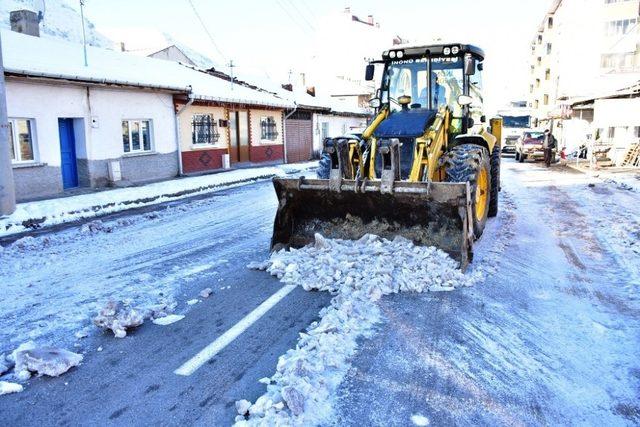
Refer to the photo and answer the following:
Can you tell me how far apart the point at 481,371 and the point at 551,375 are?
50 centimetres

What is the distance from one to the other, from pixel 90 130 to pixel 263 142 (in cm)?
1107

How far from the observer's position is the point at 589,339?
4477mm

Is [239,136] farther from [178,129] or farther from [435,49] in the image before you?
[435,49]

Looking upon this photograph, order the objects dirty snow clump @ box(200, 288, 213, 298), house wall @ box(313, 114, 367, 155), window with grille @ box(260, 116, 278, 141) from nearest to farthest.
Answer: dirty snow clump @ box(200, 288, 213, 298)
window with grille @ box(260, 116, 278, 141)
house wall @ box(313, 114, 367, 155)

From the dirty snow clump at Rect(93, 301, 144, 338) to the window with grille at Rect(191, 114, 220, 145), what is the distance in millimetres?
15881

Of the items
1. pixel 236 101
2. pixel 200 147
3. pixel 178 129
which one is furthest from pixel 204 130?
pixel 178 129

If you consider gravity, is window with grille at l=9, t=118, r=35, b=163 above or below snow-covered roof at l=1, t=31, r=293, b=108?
below

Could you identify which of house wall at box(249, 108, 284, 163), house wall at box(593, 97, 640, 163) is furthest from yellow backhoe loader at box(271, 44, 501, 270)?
house wall at box(593, 97, 640, 163)

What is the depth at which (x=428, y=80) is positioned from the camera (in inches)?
328

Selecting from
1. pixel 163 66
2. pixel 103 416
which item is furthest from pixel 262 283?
pixel 163 66

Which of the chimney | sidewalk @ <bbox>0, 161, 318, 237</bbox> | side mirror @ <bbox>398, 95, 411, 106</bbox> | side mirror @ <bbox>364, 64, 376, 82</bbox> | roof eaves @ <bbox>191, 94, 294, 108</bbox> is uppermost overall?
the chimney

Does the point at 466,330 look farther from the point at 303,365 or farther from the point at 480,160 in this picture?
the point at 480,160

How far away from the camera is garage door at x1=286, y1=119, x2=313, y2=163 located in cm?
2809

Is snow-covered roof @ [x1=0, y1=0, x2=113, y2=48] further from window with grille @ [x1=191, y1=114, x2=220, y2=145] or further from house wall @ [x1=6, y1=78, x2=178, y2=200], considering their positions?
house wall @ [x1=6, y1=78, x2=178, y2=200]
